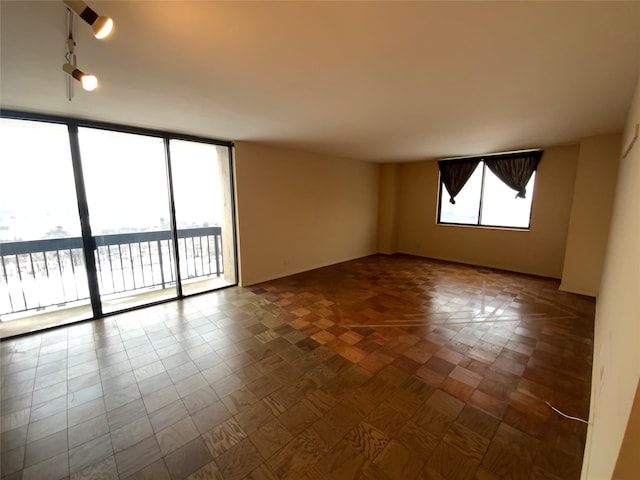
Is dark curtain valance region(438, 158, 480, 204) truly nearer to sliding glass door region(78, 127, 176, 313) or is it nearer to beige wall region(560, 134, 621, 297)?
beige wall region(560, 134, 621, 297)

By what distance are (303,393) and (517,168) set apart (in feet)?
16.9

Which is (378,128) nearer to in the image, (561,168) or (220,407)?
(220,407)

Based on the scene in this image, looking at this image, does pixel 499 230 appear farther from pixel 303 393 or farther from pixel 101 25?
pixel 101 25

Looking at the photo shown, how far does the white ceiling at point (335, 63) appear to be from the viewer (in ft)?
3.76

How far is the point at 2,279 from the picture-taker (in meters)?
2.91

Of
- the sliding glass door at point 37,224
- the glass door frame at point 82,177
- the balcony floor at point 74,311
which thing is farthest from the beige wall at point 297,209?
the sliding glass door at point 37,224

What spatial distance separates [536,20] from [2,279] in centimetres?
520

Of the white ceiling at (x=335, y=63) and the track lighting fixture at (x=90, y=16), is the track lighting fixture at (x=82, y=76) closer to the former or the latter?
the white ceiling at (x=335, y=63)

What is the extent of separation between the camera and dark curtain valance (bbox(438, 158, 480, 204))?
5.10 metres

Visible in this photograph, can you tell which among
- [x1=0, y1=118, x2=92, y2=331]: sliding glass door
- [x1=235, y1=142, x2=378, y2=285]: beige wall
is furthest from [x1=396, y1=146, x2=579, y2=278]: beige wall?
[x1=0, y1=118, x2=92, y2=331]: sliding glass door

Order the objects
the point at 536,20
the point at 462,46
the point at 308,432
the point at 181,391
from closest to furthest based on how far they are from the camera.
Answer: the point at 536,20
the point at 462,46
the point at 308,432
the point at 181,391

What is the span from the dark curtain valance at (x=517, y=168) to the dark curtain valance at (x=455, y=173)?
1.07ft

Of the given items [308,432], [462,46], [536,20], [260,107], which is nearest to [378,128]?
[260,107]

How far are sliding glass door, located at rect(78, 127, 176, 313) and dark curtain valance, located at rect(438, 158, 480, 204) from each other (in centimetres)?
520
